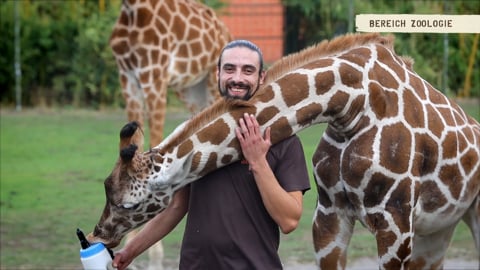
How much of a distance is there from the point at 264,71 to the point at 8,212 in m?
5.98

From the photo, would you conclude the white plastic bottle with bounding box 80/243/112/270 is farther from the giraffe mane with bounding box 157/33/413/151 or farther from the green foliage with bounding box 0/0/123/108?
the green foliage with bounding box 0/0/123/108

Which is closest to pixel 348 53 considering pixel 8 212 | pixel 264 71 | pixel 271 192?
pixel 264 71

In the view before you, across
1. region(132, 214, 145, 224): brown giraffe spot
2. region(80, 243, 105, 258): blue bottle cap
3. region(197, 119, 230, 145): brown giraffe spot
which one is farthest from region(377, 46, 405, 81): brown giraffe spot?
region(80, 243, 105, 258): blue bottle cap

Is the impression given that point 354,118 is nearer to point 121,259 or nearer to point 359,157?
point 359,157

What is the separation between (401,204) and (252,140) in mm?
1141

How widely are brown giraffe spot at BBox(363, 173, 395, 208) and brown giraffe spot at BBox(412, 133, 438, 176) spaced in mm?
156

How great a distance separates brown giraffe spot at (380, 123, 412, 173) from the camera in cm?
470

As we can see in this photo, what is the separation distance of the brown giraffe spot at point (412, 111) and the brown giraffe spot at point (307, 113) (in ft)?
2.01

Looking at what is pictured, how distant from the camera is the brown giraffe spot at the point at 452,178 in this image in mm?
5050

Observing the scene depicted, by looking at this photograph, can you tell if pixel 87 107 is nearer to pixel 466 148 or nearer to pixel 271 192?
pixel 466 148

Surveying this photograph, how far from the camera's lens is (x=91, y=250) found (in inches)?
151

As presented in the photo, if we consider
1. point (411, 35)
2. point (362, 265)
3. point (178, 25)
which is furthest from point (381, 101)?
point (411, 35)

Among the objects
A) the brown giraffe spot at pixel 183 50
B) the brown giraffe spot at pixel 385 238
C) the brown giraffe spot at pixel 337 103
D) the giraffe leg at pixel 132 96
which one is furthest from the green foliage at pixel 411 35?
the brown giraffe spot at pixel 337 103

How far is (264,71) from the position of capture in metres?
4.21
